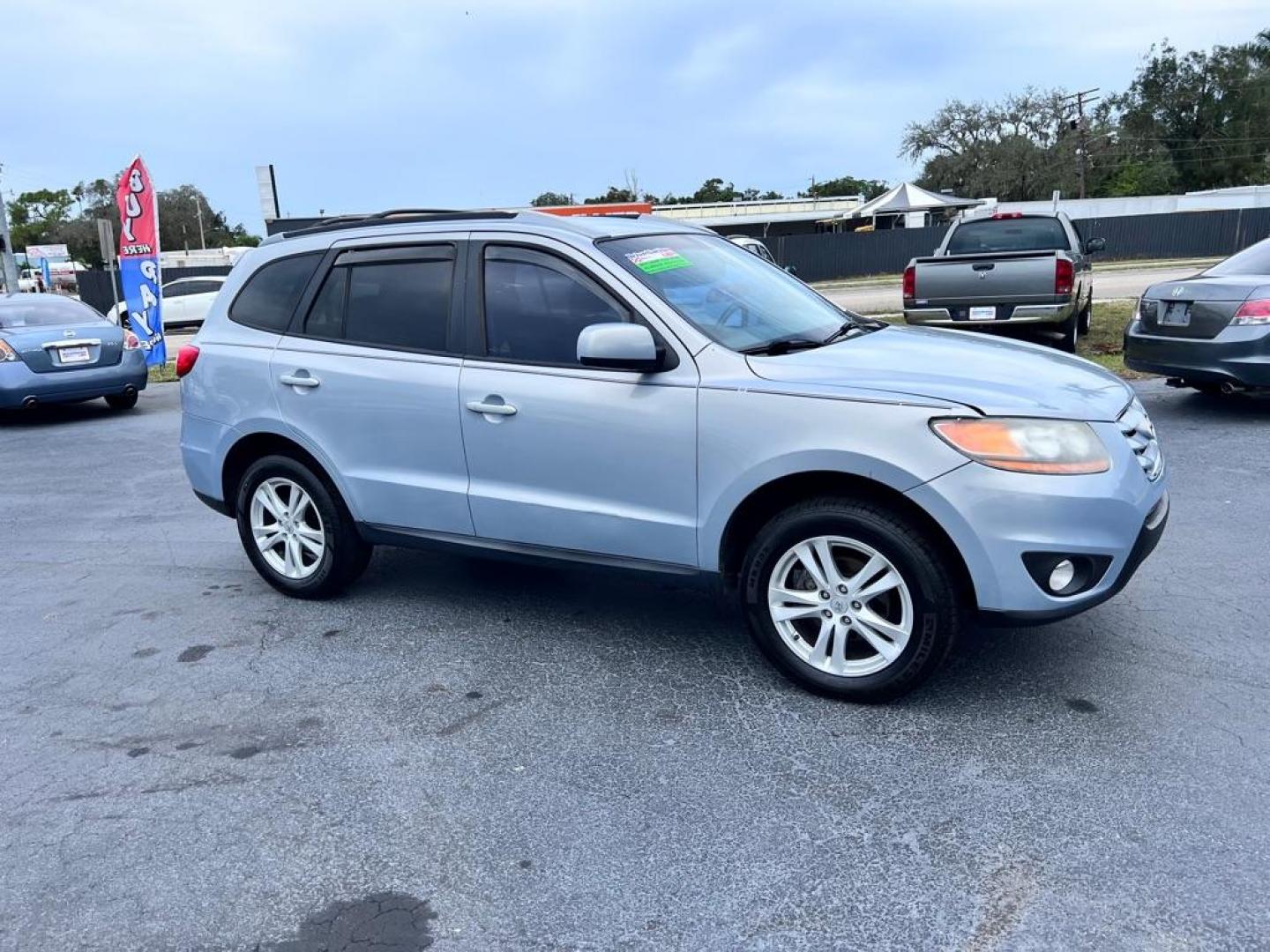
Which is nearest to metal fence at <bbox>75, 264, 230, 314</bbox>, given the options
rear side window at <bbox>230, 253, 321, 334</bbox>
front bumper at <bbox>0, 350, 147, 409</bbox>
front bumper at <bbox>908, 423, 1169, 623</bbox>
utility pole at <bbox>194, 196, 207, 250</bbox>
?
front bumper at <bbox>0, 350, 147, 409</bbox>

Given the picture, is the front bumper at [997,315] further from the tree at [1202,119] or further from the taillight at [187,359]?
the tree at [1202,119]

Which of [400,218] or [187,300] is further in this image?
[187,300]

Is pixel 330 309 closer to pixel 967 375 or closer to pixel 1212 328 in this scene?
pixel 967 375

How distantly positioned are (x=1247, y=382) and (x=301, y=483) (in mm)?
6932

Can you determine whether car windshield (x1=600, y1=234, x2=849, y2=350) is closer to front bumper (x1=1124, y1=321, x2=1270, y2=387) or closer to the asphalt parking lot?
the asphalt parking lot

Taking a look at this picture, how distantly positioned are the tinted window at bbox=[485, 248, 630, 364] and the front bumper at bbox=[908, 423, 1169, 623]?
60.0 inches

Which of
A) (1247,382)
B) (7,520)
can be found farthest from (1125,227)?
(7,520)

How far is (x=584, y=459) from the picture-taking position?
417cm

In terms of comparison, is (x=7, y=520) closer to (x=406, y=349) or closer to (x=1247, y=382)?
(x=406, y=349)

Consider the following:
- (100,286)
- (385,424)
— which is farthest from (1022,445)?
(100,286)

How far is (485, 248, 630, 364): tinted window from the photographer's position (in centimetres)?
427

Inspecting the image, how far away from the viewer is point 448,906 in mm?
2816

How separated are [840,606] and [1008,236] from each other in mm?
10875

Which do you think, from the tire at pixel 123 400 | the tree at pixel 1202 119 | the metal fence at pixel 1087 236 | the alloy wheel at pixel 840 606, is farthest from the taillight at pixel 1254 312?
the tree at pixel 1202 119
